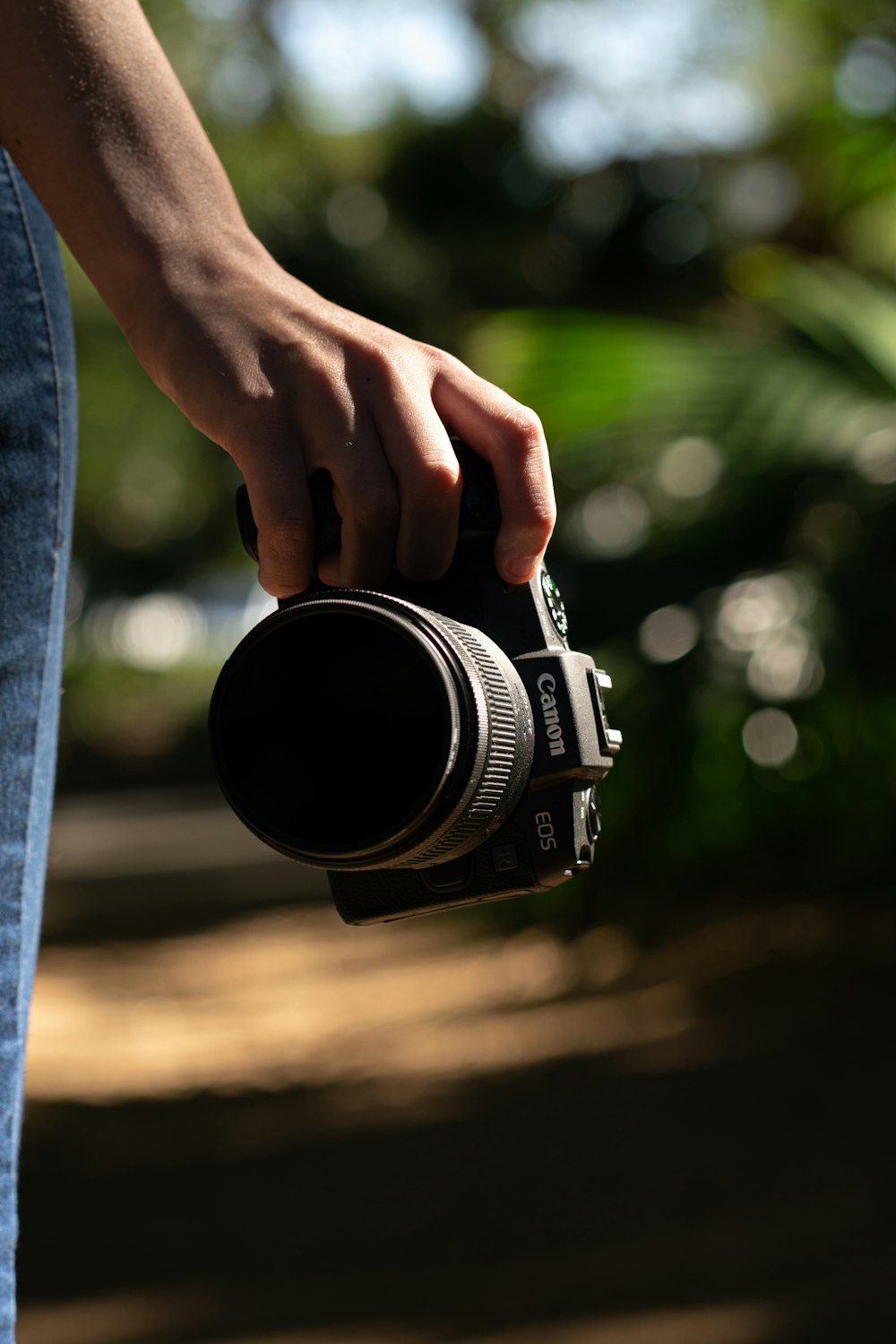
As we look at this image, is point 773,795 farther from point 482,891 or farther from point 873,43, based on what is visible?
point 482,891

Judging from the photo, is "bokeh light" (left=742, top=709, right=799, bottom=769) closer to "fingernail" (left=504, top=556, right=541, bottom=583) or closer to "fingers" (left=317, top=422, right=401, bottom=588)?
"fingernail" (left=504, top=556, right=541, bottom=583)

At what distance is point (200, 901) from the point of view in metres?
6.75

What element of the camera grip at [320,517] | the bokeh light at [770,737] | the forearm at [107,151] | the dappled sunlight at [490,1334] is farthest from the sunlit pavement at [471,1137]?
the forearm at [107,151]

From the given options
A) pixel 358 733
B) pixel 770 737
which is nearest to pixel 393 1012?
pixel 770 737

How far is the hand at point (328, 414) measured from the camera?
86 cm

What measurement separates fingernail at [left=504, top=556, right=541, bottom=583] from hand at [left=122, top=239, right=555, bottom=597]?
58mm

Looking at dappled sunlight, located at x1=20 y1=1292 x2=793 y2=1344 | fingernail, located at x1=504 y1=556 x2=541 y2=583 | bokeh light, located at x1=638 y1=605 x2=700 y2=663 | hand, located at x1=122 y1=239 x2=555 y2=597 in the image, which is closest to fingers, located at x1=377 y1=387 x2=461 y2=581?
hand, located at x1=122 y1=239 x2=555 y2=597

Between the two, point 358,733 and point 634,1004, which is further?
point 634,1004

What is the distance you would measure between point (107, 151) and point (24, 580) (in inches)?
11.5

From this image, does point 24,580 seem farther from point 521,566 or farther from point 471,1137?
point 471,1137

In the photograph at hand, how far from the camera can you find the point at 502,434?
922 millimetres

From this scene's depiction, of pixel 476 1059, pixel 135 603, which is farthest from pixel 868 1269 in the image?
pixel 135 603

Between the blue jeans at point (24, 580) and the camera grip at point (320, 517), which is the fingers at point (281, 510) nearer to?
the camera grip at point (320, 517)

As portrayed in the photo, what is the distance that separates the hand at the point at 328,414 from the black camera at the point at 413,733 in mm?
31
